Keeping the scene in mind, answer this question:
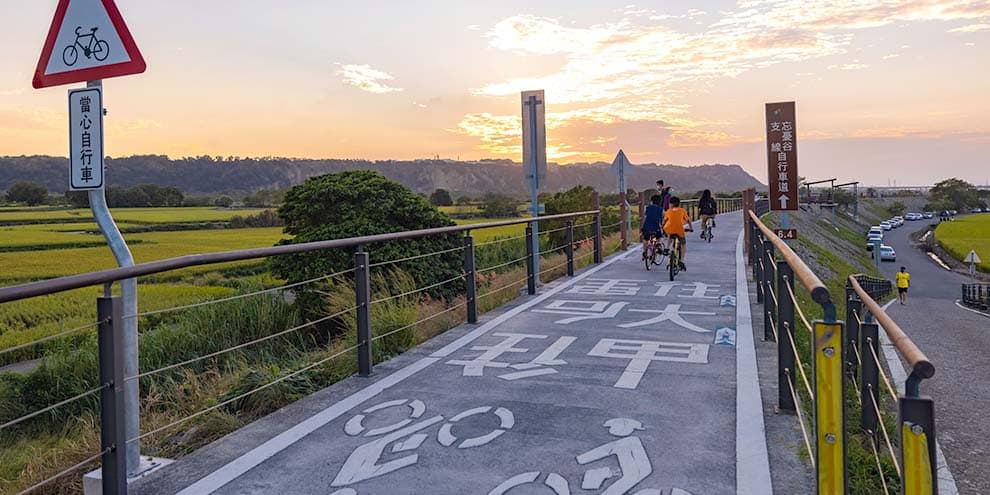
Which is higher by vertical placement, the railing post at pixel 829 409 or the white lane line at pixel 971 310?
the railing post at pixel 829 409

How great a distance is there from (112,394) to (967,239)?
97.5m

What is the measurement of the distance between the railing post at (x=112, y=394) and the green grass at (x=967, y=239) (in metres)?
73.0

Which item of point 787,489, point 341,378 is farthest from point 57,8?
point 787,489

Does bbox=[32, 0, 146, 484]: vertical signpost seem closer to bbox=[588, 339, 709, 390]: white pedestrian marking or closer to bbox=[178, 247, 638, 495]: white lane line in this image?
bbox=[178, 247, 638, 495]: white lane line

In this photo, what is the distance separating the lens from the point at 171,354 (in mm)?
9859

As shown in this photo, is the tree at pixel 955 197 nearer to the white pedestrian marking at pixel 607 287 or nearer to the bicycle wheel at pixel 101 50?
the white pedestrian marking at pixel 607 287

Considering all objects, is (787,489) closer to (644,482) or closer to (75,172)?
(644,482)

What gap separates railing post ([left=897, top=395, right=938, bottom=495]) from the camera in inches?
64.8

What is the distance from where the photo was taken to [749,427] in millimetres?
4047

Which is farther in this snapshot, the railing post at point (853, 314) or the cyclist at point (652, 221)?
the cyclist at point (652, 221)


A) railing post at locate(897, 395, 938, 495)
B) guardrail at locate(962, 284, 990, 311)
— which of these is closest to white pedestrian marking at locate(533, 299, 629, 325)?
railing post at locate(897, 395, 938, 495)

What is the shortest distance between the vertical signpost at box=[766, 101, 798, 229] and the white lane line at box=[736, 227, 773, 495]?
16.5ft

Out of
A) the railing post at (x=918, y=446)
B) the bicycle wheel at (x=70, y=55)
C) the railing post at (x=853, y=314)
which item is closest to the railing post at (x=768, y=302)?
the railing post at (x=853, y=314)

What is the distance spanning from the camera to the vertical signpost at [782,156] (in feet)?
36.5
